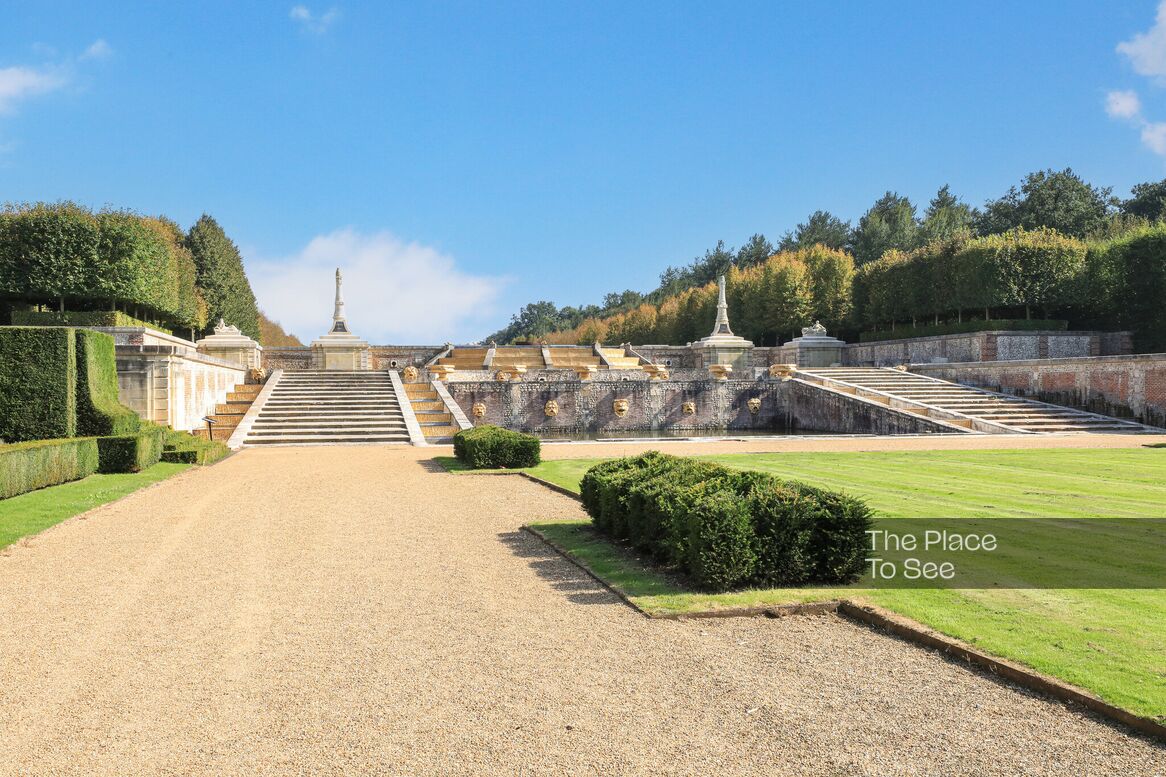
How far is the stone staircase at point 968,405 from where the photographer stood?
1150 inches

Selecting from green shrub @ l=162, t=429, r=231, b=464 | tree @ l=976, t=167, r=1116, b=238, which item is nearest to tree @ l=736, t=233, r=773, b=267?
tree @ l=976, t=167, r=1116, b=238

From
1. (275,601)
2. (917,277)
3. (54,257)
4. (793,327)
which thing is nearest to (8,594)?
(275,601)

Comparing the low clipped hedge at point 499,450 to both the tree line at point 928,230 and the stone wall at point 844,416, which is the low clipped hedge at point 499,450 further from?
the tree line at point 928,230

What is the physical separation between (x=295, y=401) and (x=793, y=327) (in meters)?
39.1

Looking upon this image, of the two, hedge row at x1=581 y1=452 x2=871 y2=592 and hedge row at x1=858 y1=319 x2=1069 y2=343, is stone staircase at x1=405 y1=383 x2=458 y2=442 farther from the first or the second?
hedge row at x1=858 y1=319 x2=1069 y2=343

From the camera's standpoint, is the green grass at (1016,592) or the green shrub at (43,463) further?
the green shrub at (43,463)

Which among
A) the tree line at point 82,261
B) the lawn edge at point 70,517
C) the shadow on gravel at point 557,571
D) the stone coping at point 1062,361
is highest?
the tree line at point 82,261

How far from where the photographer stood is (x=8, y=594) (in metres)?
8.18

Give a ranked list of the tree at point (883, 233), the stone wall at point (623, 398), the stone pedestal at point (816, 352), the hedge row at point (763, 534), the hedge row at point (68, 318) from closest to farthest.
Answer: the hedge row at point (763, 534) → the hedge row at point (68, 318) → the stone wall at point (623, 398) → the stone pedestal at point (816, 352) → the tree at point (883, 233)

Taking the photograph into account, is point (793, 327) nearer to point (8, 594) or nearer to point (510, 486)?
point (510, 486)

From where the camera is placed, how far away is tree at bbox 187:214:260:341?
55.6m

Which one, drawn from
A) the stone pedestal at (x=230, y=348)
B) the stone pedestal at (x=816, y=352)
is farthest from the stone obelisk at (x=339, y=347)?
the stone pedestal at (x=816, y=352)

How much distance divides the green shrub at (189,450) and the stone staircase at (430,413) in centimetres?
654

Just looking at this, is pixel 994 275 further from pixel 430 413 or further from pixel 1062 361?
pixel 430 413
